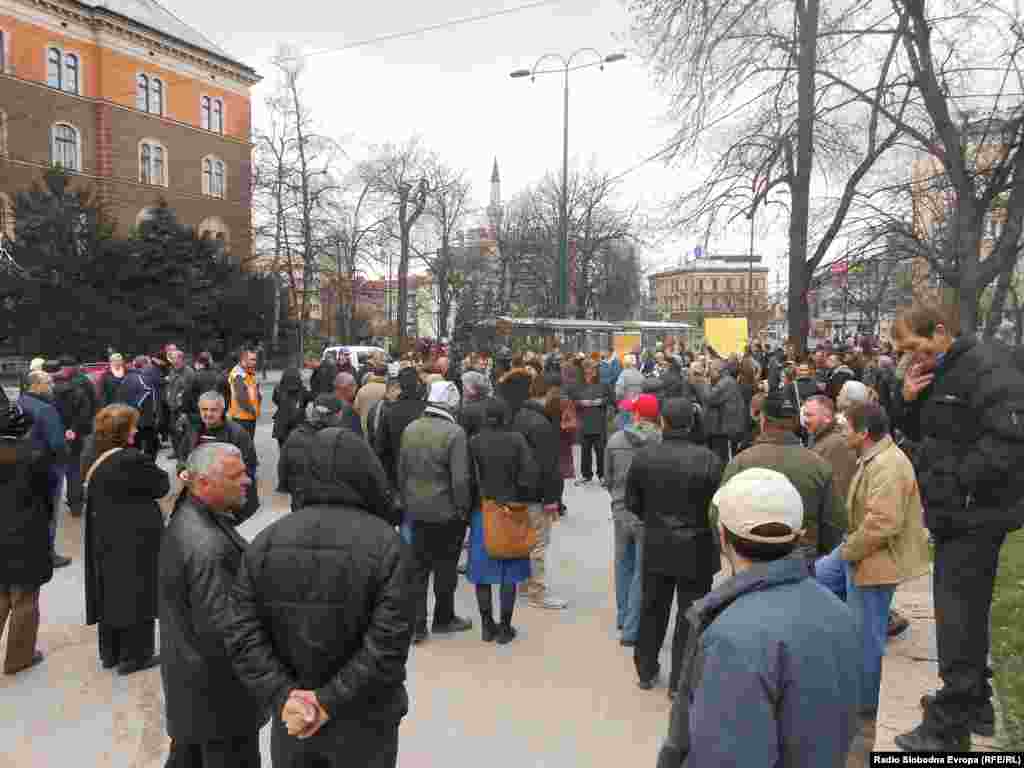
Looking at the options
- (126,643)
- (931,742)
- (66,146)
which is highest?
(66,146)

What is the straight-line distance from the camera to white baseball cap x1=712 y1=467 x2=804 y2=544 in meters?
2.15

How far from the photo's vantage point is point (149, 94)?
44250 millimetres

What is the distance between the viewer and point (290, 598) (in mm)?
2586

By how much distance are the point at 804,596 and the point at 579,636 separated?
4157 mm

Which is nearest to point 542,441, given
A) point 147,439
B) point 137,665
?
point 137,665

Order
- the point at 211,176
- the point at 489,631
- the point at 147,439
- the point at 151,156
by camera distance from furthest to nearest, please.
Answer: the point at 211,176 → the point at 151,156 → the point at 147,439 → the point at 489,631

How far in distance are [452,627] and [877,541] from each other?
320 centimetres

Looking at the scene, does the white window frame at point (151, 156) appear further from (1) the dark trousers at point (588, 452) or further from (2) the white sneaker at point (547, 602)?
(2) the white sneaker at point (547, 602)

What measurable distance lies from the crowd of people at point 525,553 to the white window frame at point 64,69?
1559 inches

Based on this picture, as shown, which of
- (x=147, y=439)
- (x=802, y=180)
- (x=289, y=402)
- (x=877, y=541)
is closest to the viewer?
(x=877, y=541)

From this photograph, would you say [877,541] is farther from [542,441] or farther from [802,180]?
[802,180]

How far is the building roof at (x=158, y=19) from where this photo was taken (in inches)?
1665

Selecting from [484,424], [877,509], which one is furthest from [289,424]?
[877,509]

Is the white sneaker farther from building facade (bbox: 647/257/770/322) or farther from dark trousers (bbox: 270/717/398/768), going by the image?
building facade (bbox: 647/257/770/322)
